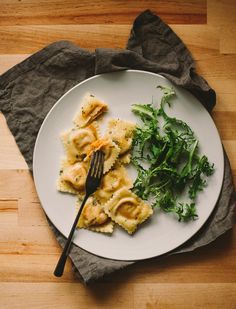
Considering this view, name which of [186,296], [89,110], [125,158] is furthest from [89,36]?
[186,296]

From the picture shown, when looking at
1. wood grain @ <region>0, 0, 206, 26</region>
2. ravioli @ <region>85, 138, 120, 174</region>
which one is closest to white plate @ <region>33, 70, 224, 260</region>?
ravioli @ <region>85, 138, 120, 174</region>

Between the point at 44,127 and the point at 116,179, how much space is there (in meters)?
0.64

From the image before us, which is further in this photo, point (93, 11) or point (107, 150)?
point (93, 11)

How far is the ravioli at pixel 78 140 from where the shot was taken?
11.5 ft

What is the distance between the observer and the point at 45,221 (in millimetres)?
3619

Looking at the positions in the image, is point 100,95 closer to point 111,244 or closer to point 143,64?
point 143,64

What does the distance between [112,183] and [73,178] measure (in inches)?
10.9

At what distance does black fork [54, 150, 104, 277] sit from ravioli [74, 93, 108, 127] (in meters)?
0.26

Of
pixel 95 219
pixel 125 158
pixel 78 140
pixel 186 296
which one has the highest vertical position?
pixel 78 140

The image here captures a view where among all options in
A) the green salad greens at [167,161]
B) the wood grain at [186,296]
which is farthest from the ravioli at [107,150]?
the wood grain at [186,296]

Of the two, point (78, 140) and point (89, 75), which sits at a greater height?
point (89, 75)

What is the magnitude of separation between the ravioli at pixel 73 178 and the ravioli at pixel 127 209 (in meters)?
0.24

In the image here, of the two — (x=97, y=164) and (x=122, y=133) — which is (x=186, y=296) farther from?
(x=122, y=133)

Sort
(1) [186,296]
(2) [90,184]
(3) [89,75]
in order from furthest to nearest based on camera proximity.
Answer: (3) [89,75] → (1) [186,296] → (2) [90,184]
